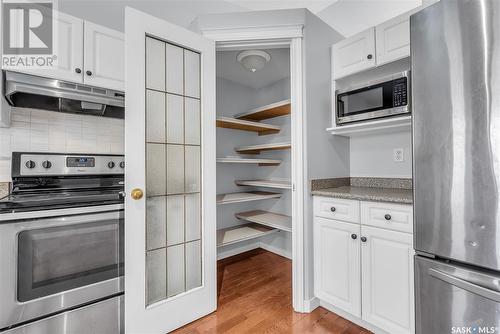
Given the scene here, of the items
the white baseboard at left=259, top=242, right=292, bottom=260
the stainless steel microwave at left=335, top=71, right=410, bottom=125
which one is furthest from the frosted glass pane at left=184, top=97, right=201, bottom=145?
the white baseboard at left=259, top=242, right=292, bottom=260

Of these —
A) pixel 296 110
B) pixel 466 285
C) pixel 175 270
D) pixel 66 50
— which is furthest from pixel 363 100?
pixel 66 50

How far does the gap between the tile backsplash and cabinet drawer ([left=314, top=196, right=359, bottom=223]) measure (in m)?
1.80

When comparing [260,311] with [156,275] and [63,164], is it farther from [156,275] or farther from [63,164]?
[63,164]

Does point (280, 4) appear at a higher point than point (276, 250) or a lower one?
higher

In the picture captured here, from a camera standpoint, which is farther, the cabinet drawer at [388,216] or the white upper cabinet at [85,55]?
the white upper cabinet at [85,55]

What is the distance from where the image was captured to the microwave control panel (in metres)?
1.54

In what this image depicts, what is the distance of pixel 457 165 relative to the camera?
3.06 ft

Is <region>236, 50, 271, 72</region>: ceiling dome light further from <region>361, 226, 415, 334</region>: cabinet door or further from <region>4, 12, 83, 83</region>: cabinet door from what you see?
<region>361, 226, 415, 334</region>: cabinet door

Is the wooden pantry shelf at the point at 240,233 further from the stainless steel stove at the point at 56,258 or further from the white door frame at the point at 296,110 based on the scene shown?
the stainless steel stove at the point at 56,258

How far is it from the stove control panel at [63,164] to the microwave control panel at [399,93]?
2.26m

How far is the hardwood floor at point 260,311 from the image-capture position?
63.2 inches

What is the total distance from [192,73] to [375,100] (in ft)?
Answer: 4.49

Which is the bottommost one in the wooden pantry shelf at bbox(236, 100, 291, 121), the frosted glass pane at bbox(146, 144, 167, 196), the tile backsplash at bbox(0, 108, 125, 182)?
the frosted glass pane at bbox(146, 144, 167, 196)

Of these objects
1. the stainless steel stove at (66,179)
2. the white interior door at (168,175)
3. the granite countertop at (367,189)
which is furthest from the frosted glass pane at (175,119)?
the granite countertop at (367,189)
